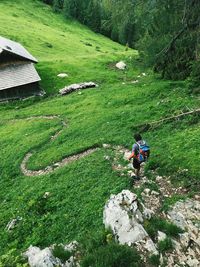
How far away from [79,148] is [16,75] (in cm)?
2992

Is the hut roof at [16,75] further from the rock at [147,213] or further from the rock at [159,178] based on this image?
the rock at [147,213]

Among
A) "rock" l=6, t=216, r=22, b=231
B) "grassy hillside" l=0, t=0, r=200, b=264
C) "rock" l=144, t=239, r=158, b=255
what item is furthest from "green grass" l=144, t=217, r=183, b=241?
"rock" l=6, t=216, r=22, b=231

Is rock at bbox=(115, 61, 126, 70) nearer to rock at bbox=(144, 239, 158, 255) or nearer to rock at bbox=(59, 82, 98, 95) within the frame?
rock at bbox=(59, 82, 98, 95)

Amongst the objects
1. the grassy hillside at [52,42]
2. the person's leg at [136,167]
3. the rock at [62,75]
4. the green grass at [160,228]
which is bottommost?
the grassy hillside at [52,42]

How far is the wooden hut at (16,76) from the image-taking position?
167 feet

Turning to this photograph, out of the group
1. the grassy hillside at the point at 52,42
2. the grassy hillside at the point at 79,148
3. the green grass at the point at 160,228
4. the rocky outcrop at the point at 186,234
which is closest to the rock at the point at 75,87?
the grassy hillside at the point at 79,148

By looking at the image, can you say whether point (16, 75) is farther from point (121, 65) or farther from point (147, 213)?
point (147, 213)

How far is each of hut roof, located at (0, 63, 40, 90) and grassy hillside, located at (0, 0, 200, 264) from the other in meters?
2.92

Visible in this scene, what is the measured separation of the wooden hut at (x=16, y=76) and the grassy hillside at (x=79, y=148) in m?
2.36

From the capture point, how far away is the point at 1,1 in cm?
10600

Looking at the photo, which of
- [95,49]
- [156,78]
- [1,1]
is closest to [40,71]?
[156,78]

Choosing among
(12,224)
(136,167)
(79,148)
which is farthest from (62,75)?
(136,167)

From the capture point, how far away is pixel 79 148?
25.6 m

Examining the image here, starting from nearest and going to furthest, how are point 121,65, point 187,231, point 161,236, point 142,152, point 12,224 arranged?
point 161,236
point 187,231
point 142,152
point 12,224
point 121,65
